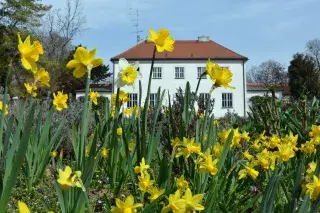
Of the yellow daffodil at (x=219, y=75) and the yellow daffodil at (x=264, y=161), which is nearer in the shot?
the yellow daffodil at (x=264, y=161)

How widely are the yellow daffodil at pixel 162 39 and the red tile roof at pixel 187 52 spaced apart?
30.5m

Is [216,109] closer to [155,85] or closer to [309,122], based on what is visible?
[155,85]

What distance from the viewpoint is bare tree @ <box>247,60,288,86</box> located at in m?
43.5

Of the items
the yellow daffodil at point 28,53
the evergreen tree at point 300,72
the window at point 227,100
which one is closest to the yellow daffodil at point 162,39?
the yellow daffodil at point 28,53

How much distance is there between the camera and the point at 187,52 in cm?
3412

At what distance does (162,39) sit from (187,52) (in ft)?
107

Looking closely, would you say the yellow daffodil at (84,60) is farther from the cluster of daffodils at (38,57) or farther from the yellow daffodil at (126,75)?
the yellow daffodil at (126,75)

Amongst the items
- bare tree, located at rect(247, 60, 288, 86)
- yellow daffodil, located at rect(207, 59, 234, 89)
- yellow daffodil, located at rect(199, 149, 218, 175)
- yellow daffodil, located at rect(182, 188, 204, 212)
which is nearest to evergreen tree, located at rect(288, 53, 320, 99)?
bare tree, located at rect(247, 60, 288, 86)

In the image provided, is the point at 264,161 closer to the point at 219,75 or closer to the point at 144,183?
the point at 219,75

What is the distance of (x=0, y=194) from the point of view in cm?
124

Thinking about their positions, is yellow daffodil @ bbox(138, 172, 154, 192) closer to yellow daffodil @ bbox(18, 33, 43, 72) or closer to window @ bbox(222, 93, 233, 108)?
yellow daffodil @ bbox(18, 33, 43, 72)

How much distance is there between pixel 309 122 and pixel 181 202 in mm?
3047

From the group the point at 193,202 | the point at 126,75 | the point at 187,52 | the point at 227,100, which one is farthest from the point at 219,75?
the point at 187,52

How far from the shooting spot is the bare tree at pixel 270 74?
43.5m
